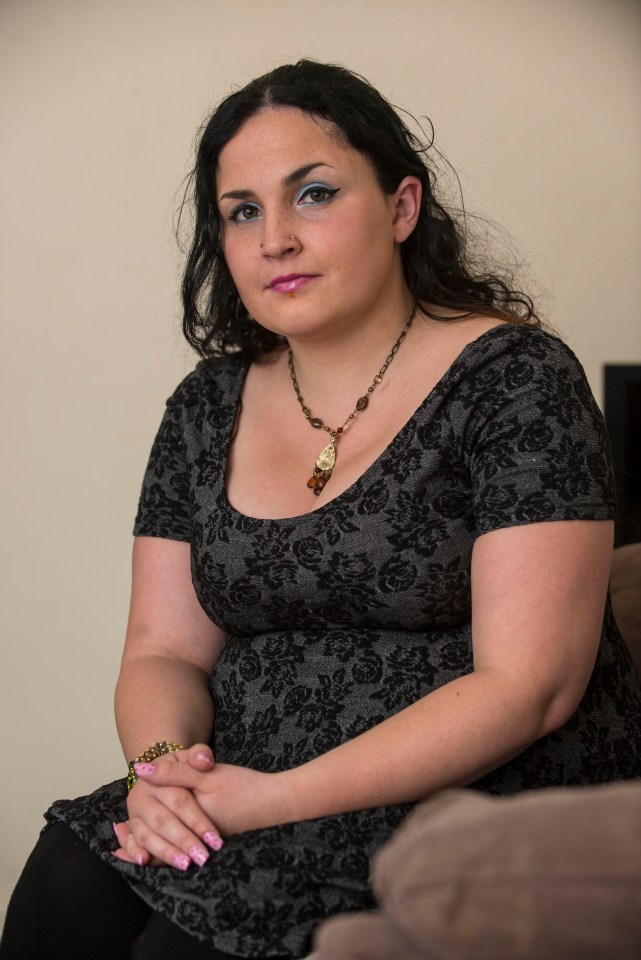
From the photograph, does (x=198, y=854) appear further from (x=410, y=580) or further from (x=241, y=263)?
(x=241, y=263)

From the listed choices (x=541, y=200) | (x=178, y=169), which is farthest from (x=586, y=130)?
(x=178, y=169)

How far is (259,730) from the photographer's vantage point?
1467 mm

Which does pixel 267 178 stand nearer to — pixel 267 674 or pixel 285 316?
pixel 285 316

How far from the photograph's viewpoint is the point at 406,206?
5.46 ft

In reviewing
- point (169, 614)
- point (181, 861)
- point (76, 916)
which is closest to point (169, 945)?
point (181, 861)

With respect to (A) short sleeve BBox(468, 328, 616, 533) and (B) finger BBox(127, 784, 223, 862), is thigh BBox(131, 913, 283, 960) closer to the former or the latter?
(B) finger BBox(127, 784, 223, 862)

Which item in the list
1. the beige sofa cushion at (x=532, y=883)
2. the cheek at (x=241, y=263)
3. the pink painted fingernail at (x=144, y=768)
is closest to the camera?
the beige sofa cushion at (x=532, y=883)

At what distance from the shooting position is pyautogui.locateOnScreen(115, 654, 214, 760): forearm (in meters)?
1.49

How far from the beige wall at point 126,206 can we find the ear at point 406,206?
29.0 inches

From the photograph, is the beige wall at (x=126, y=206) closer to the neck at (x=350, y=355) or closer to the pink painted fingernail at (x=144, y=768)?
the neck at (x=350, y=355)

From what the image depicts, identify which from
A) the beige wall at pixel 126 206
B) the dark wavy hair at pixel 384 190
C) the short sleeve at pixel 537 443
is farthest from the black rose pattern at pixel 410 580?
the beige wall at pixel 126 206

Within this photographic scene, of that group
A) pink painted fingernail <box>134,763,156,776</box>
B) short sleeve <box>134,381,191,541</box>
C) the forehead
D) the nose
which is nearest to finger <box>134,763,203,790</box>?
pink painted fingernail <box>134,763,156,776</box>

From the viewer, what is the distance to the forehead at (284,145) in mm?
1551

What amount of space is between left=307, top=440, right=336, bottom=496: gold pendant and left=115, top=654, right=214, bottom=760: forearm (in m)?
0.32
